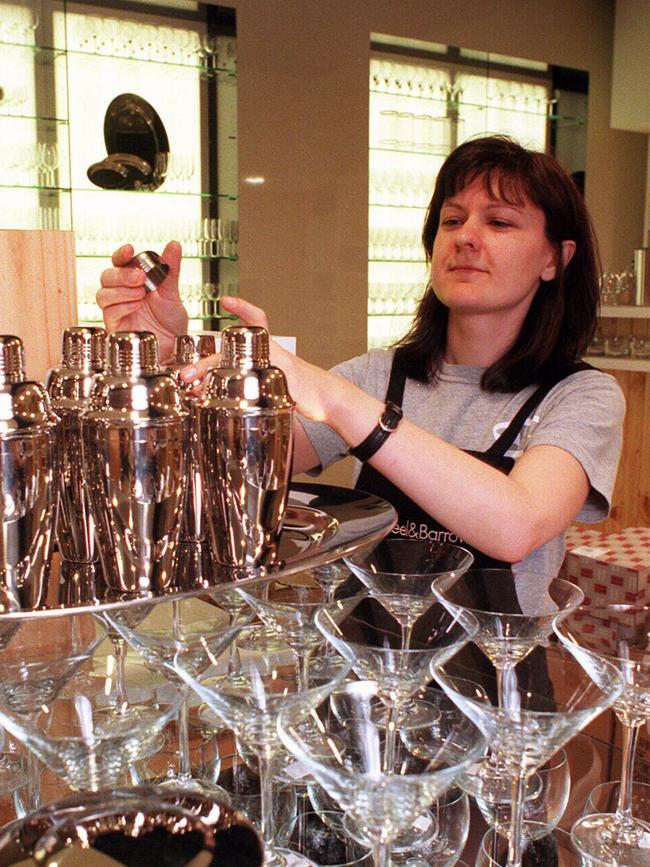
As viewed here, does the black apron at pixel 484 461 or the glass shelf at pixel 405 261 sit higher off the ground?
the glass shelf at pixel 405 261

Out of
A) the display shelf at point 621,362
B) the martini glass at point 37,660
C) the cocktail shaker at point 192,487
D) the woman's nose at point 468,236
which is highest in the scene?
the woman's nose at point 468,236

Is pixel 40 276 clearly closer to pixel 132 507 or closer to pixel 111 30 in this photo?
pixel 132 507

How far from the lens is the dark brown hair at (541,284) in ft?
5.93

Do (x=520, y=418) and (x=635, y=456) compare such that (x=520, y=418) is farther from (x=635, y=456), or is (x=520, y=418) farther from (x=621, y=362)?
(x=635, y=456)

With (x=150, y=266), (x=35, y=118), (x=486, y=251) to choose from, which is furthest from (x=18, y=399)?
(x=35, y=118)

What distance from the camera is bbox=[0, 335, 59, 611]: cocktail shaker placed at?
798 millimetres

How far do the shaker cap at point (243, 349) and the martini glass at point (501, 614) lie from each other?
374 millimetres

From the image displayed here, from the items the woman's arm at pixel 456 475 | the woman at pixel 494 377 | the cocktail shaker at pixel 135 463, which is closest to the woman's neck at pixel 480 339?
the woman at pixel 494 377

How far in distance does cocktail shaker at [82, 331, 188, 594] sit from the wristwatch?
0.46 meters

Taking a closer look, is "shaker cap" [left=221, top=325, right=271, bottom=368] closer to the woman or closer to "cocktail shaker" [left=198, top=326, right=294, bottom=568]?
"cocktail shaker" [left=198, top=326, right=294, bottom=568]

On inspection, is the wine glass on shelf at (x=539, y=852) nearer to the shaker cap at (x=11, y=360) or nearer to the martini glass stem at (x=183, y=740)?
the martini glass stem at (x=183, y=740)

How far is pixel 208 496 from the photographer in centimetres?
94

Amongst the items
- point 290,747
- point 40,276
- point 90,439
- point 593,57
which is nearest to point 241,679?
point 290,747

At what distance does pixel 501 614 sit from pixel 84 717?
45 cm
